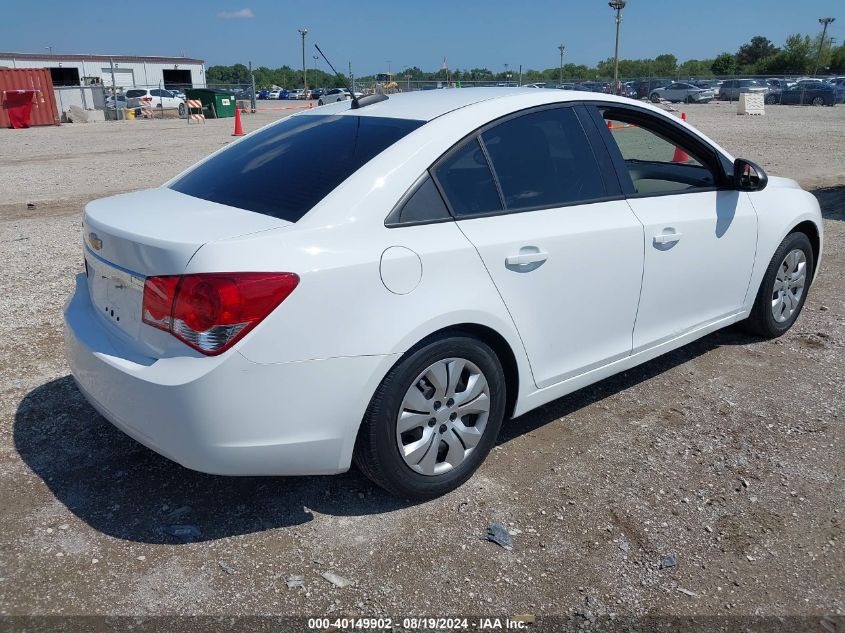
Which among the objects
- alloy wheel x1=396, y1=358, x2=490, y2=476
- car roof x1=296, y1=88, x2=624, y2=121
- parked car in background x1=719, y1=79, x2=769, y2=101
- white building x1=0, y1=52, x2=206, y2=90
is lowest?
alloy wheel x1=396, y1=358, x2=490, y2=476

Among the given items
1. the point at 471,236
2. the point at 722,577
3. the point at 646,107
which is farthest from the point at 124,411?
the point at 646,107

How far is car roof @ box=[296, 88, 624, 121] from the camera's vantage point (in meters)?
3.43

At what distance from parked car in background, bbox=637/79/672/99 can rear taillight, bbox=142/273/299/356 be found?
5090cm

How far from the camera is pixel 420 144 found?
10.3 feet

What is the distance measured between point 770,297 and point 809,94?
4636 centimetres

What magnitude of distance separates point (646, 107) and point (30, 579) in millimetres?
3748

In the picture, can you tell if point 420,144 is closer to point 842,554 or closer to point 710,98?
point 842,554

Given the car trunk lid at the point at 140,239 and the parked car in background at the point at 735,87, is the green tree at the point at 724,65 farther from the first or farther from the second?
the car trunk lid at the point at 140,239

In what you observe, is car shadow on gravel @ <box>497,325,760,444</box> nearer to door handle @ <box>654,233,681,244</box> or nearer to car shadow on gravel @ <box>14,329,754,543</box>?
car shadow on gravel @ <box>14,329,754,543</box>

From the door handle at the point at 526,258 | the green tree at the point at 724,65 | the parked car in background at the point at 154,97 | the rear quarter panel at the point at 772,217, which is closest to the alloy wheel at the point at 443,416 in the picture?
the door handle at the point at 526,258

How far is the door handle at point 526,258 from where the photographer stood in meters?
3.21

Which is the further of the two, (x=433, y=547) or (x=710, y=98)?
(x=710, y=98)

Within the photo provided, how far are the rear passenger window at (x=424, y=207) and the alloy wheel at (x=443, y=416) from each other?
0.60 m

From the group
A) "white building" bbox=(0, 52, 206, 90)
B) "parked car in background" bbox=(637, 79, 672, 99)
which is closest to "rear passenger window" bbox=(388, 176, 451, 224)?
"parked car in background" bbox=(637, 79, 672, 99)
